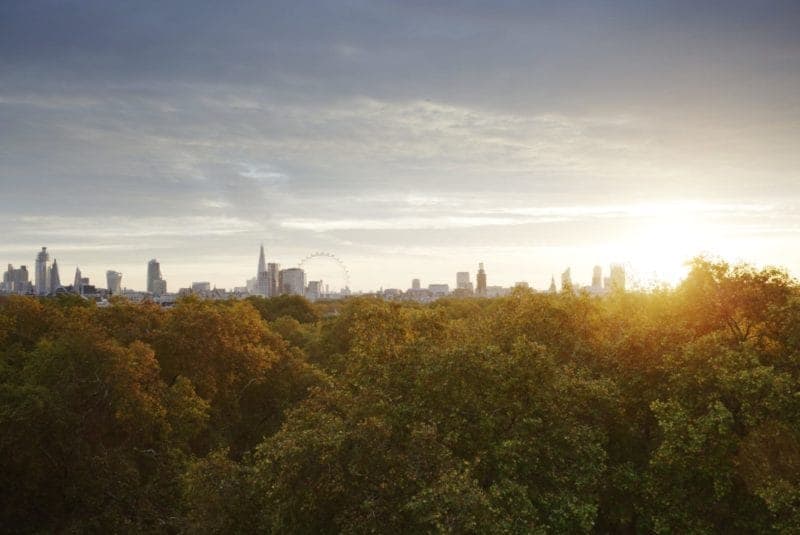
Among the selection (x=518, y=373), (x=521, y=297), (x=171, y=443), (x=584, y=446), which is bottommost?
(x=171, y=443)

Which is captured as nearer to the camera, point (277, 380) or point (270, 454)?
point (270, 454)

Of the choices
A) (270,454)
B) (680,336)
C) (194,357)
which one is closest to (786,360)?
(680,336)

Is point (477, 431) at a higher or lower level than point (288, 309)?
lower

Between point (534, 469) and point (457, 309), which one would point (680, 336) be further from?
point (457, 309)

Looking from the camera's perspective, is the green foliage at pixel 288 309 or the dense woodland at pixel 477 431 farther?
the green foliage at pixel 288 309

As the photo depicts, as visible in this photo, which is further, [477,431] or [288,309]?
[288,309]

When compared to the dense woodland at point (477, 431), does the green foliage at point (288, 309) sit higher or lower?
higher

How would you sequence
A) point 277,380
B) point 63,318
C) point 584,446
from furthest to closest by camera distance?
point 277,380 < point 63,318 < point 584,446

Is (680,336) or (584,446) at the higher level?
(680,336)
